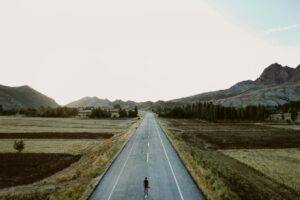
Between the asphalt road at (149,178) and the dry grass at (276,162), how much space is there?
9955 mm

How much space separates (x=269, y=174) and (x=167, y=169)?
1151 cm

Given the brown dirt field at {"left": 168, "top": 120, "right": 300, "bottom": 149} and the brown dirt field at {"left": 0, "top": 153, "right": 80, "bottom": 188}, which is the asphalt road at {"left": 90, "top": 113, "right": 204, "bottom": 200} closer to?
the brown dirt field at {"left": 0, "top": 153, "right": 80, "bottom": 188}

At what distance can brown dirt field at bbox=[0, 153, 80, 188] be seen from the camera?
105 feet

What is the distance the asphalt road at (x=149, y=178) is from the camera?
78.6ft

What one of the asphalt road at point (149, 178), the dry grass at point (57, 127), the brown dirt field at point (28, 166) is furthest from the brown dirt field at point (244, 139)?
the brown dirt field at point (28, 166)

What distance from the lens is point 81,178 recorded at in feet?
94.9

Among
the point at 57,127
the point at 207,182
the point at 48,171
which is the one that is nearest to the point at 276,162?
the point at 207,182

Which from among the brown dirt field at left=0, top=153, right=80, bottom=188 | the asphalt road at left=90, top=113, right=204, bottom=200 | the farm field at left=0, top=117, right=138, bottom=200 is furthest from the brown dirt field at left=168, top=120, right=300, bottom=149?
the brown dirt field at left=0, top=153, right=80, bottom=188

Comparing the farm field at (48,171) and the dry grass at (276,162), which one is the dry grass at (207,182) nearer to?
the dry grass at (276,162)

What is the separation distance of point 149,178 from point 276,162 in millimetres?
21281

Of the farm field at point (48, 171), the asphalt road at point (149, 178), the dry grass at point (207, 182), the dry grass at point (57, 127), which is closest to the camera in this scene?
the dry grass at point (207, 182)

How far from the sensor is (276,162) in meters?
41.6

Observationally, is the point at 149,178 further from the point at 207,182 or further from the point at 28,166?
the point at 28,166

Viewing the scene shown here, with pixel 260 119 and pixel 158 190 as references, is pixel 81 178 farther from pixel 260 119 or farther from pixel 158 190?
pixel 260 119
